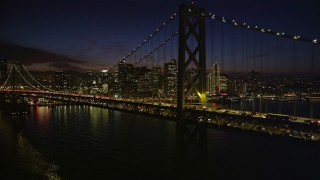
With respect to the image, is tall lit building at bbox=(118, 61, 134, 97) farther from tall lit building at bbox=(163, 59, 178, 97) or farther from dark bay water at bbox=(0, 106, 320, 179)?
dark bay water at bbox=(0, 106, 320, 179)

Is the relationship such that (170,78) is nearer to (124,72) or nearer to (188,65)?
(124,72)

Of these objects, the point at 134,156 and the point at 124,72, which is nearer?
the point at 134,156

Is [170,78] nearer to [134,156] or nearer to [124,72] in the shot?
[124,72]

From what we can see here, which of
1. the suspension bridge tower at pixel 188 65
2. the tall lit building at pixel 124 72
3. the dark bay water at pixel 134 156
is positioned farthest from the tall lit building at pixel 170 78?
the suspension bridge tower at pixel 188 65

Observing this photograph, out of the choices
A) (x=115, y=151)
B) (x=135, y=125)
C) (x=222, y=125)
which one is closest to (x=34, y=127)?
(x=135, y=125)

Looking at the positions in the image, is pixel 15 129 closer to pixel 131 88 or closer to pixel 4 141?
pixel 4 141

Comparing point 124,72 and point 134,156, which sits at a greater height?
point 124,72

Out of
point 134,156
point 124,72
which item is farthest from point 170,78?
point 134,156

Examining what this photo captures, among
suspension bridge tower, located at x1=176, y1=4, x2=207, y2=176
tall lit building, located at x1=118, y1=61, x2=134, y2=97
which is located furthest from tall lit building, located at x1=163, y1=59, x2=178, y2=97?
suspension bridge tower, located at x1=176, y1=4, x2=207, y2=176

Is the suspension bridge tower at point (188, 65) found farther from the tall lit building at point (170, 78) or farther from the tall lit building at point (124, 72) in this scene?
the tall lit building at point (124, 72)
